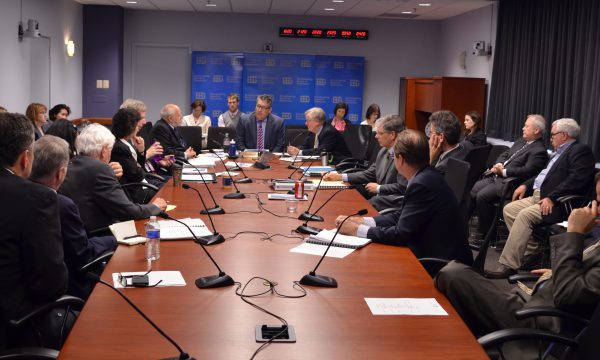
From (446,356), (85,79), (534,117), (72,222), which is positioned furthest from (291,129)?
(446,356)

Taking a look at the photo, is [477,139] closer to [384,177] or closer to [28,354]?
[384,177]

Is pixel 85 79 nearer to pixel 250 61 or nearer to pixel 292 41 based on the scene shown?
pixel 250 61

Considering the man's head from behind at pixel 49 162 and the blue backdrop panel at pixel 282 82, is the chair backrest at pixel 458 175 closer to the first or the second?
the man's head from behind at pixel 49 162

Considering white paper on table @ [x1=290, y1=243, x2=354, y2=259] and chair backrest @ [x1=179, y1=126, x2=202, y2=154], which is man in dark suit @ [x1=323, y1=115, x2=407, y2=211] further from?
chair backrest @ [x1=179, y1=126, x2=202, y2=154]

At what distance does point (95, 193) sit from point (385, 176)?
2803 millimetres

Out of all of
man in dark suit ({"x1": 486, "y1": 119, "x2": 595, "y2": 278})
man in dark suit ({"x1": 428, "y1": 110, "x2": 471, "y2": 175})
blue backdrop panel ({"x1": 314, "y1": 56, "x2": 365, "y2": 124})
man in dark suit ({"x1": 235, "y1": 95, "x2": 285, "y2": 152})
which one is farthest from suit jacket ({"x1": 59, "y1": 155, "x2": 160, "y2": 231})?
blue backdrop panel ({"x1": 314, "y1": 56, "x2": 365, "y2": 124})

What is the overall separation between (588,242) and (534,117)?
7.18 feet

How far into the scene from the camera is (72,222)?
3307 mm

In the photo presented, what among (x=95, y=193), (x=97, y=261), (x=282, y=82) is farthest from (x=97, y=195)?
(x=282, y=82)

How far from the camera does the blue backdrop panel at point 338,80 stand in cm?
1299

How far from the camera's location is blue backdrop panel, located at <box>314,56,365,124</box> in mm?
12992

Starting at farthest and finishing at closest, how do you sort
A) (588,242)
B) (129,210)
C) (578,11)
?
1. (578,11)
2. (588,242)
3. (129,210)

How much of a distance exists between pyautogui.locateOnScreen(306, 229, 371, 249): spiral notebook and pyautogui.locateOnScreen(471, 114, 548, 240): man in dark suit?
12.0 ft

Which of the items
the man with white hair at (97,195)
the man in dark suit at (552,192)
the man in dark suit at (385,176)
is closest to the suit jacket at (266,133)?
the man in dark suit at (385,176)
